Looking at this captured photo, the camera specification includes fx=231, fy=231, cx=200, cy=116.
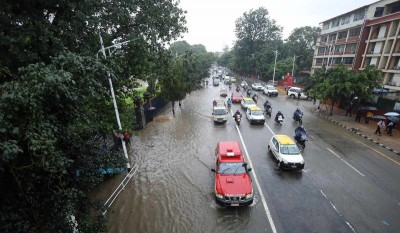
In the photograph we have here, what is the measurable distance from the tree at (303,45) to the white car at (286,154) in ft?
168

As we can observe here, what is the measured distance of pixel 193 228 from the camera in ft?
29.4

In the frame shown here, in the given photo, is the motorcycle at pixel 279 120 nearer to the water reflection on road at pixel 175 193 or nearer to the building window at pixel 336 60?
the water reflection on road at pixel 175 193

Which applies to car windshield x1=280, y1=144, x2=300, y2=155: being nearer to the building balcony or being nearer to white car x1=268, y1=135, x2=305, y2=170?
white car x1=268, y1=135, x2=305, y2=170

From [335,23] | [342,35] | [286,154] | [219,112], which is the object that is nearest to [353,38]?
[342,35]

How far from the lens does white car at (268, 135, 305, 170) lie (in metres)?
13.0

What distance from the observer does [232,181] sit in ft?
34.3

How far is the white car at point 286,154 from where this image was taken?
13.0 metres

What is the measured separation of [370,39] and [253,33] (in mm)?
42415

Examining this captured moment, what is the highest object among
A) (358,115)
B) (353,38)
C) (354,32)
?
(354,32)

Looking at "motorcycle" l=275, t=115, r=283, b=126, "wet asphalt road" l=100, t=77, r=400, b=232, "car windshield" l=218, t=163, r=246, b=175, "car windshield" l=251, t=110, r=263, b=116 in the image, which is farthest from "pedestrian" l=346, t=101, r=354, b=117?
"car windshield" l=218, t=163, r=246, b=175

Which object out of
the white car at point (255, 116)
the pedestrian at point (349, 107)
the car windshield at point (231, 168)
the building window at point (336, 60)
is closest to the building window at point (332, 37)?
the building window at point (336, 60)

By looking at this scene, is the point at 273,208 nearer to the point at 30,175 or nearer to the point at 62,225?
the point at 62,225

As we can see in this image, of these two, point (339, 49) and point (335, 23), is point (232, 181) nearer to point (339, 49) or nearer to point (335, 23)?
point (339, 49)

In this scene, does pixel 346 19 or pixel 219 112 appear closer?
pixel 219 112
